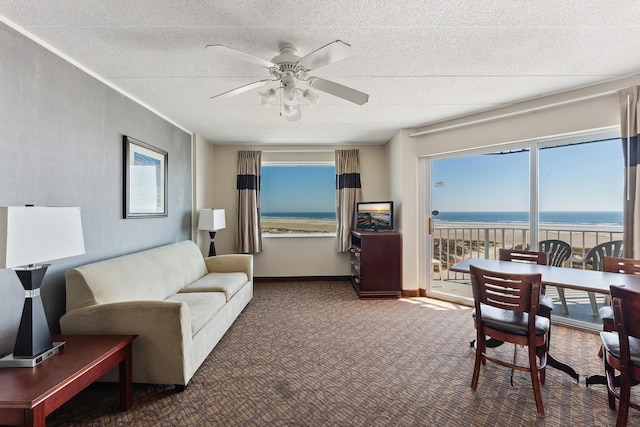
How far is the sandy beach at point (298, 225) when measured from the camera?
17.0 feet

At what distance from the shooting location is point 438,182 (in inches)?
157

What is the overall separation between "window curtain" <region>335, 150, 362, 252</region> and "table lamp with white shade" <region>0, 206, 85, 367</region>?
372 centimetres

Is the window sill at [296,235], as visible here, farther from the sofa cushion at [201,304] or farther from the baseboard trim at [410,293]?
the sofa cushion at [201,304]

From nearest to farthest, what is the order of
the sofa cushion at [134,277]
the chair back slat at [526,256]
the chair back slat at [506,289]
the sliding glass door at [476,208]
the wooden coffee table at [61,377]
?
the wooden coffee table at [61,377] < the chair back slat at [506,289] < the sofa cushion at [134,277] < the chair back slat at [526,256] < the sliding glass door at [476,208]

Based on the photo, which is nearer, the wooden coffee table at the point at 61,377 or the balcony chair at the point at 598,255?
the wooden coffee table at the point at 61,377

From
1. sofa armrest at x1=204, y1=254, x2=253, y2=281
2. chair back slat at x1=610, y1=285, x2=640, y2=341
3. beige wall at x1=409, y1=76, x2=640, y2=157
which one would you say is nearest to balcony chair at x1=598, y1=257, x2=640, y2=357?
chair back slat at x1=610, y1=285, x2=640, y2=341

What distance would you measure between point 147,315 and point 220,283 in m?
1.20

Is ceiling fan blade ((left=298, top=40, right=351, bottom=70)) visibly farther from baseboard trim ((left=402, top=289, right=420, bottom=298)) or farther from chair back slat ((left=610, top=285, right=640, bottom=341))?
baseboard trim ((left=402, top=289, right=420, bottom=298))

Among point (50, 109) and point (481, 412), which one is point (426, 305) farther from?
point (50, 109)

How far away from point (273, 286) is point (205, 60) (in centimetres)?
351

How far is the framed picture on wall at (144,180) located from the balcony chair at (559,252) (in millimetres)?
4529

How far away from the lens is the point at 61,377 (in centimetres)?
136

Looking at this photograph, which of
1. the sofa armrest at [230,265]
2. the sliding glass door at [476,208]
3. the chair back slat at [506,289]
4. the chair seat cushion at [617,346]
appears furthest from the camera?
the sofa armrest at [230,265]

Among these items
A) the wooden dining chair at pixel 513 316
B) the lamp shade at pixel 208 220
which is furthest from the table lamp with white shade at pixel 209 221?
the wooden dining chair at pixel 513 316
